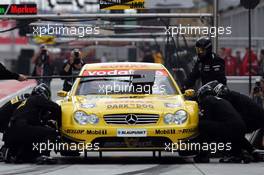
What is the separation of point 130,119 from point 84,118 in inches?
25.0

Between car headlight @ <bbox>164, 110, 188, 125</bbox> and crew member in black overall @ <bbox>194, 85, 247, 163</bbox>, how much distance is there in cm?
27

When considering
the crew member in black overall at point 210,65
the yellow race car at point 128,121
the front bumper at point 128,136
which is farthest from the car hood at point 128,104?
the crew member in black overall at point 210,65

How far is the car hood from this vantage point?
1396 centimetres

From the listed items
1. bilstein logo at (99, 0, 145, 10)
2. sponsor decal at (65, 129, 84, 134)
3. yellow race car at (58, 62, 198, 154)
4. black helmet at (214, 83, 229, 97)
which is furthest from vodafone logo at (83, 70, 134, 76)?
bilstein logo at (99, 0, 145, 10)

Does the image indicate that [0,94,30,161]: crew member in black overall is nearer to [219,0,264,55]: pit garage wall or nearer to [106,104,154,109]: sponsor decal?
[106,104,154,109]: sponsor decal

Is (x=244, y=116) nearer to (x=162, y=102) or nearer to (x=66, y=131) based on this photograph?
(x=162, y=102)

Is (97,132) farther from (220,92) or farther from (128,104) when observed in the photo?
(220,92)

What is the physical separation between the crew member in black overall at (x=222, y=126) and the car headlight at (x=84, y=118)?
148 centimetres

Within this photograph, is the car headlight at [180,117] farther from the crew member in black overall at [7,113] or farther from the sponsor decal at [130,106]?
the crew member in black overall at [7,113]

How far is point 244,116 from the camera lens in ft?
48.0

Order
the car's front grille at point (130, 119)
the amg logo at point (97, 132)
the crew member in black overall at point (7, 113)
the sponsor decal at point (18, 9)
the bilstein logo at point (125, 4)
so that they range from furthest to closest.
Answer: the bilstein logo at point (125, 4) < the sponsor decal at point (18, 9) < the crew member in black overall at point (7, 113) < the car's front grille at point (130, 119) < the amg logo at point (97, 132)

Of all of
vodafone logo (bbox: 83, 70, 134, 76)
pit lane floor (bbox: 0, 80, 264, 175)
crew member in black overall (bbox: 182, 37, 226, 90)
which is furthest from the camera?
crew member in black overall (bbox: 182, 37, 226, 90)

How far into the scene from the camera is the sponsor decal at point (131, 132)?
45.2 feet

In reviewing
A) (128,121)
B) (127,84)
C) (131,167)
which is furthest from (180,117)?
(127,84)
